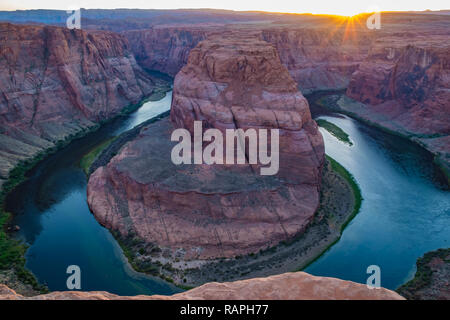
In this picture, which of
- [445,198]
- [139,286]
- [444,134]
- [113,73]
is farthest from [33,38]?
[444,134]

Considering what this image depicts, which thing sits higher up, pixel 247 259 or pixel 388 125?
pixel 388 125

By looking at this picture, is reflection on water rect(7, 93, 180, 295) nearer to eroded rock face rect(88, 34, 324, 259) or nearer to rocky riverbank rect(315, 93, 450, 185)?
eroded rock face rect(88, 34, 324, 259)

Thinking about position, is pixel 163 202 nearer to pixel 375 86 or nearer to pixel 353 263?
pixel 353 263

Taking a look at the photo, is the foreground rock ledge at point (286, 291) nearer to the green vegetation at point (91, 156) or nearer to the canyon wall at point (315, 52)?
the green vegetation at point (91, 156)

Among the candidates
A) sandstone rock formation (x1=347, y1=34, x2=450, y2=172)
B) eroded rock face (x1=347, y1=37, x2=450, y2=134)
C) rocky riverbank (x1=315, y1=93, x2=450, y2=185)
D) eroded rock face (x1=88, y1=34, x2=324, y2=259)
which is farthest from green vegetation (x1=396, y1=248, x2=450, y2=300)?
eroded rock face (x1=347, y1=37, x2=450, y2=134)

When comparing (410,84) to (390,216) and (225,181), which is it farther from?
(225,181)

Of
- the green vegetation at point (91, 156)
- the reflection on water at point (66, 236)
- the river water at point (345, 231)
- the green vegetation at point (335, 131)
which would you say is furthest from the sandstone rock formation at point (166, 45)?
the reflection on water at point (66, 236)


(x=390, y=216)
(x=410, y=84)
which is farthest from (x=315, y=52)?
(x=390, y=216)
